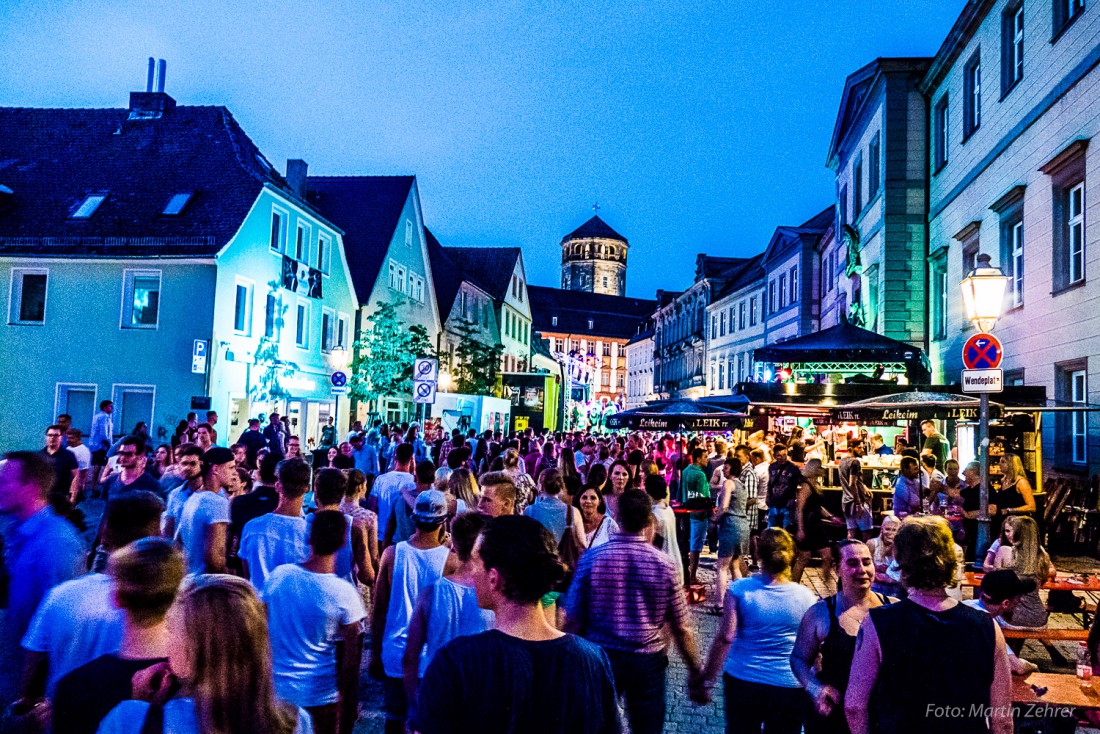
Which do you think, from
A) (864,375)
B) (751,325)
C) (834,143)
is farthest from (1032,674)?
(751,325)

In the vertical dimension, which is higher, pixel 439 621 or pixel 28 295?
pixel 28 295

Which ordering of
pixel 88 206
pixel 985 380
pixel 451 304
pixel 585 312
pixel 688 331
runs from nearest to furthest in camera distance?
pixel 985 380 < pixel 88 206 < pixel 451 304 < pixel 688 331 < pixel 585 312

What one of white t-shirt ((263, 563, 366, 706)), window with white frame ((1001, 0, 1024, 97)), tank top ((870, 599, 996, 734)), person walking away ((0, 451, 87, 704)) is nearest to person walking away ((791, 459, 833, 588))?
tank top ((870, 599, 996, 734))

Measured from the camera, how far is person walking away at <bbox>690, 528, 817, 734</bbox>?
187 inches

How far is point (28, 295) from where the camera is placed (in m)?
25.8

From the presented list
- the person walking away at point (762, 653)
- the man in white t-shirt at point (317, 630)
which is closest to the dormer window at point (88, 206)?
the man in white t-shirt at point (317, 630)

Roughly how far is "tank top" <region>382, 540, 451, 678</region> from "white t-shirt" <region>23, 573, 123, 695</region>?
1.47 m

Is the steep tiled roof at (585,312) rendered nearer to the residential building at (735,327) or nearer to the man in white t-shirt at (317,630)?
the residential building at (735,327)

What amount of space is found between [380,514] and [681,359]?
65068mm

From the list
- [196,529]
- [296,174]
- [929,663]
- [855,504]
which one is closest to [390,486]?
[196,529]

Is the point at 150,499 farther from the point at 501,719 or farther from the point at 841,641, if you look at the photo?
the point at 841,641

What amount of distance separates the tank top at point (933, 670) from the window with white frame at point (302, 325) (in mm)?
28733

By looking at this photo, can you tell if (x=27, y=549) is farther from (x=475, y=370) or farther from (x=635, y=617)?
(x=475, y=370)

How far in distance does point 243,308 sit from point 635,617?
24154mm
